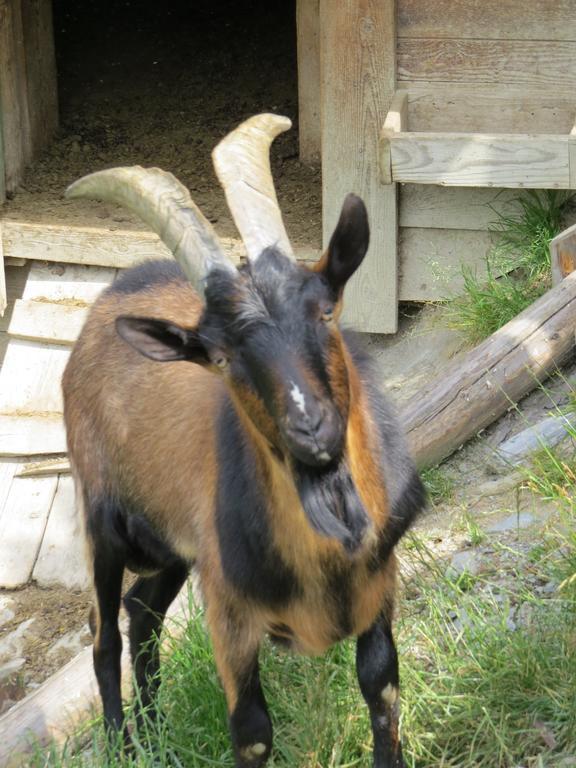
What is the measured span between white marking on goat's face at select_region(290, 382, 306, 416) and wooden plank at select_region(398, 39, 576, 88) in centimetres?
410

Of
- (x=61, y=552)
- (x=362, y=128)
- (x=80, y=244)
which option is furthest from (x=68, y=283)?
(x=362, y=128)

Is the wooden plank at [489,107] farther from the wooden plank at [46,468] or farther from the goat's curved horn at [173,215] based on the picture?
the goat's curved horn at [173,215]

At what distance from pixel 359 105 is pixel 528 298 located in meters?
1.46

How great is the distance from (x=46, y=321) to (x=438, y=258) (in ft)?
8.31

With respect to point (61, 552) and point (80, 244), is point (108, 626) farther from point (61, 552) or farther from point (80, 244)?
point (80, 244)

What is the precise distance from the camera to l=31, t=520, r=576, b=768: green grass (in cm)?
351

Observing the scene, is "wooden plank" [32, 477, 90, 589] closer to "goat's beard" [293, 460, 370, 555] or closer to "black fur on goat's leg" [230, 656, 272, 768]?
"black fur on goat's leg" [230, 656, 272, 768]

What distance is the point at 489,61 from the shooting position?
6.35m

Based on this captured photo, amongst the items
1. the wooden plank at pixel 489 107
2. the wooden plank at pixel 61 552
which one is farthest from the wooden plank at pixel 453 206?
the wooden plank at pixel 61 552

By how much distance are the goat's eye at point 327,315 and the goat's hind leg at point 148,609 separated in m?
1.62

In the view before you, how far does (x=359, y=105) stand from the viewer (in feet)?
21.4

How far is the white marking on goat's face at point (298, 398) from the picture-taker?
2.73 metres

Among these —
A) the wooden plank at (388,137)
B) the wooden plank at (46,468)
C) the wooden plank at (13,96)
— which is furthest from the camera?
the wooden plank at (13,96)

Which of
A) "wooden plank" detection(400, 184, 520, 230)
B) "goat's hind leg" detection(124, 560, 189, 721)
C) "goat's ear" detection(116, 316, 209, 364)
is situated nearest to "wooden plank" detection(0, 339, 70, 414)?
"wooden plank" detection(400, 184, 520, 230)
